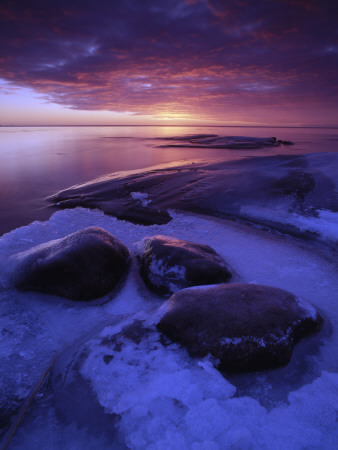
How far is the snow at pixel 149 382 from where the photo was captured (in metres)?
1.42

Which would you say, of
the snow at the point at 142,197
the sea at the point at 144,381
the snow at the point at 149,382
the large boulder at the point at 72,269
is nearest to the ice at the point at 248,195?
the snow at the point at 142,197

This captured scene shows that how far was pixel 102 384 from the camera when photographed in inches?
67.7

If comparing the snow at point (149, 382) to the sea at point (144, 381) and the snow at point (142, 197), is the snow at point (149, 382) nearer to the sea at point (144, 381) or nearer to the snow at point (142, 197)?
the sea at point (144, 381)

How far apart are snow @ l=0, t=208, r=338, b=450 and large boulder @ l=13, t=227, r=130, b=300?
0.11m

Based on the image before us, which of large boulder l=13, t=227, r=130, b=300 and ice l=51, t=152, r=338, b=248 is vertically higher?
ice l=51, t=152, r=338, b=248

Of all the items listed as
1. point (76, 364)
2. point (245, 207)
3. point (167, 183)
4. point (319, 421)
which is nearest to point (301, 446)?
point (319, 421)

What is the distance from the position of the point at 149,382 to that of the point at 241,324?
0.82 metres

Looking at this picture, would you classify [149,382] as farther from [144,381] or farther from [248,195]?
[248,195]

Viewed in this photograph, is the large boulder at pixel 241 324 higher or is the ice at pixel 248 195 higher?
the ice at pixel 248 195

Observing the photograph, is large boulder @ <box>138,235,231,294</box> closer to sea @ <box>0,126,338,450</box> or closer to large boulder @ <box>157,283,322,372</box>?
sea @ <box>0,126,338,450</box>

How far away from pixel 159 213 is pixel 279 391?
12.7 ft

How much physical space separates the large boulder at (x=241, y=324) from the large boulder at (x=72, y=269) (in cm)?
92

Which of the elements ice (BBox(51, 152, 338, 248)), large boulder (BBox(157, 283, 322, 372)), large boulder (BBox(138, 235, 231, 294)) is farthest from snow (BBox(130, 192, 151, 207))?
large boulder (BBox(157, 283, 322, 372))

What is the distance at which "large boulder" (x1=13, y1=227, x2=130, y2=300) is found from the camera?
8.73 ft
